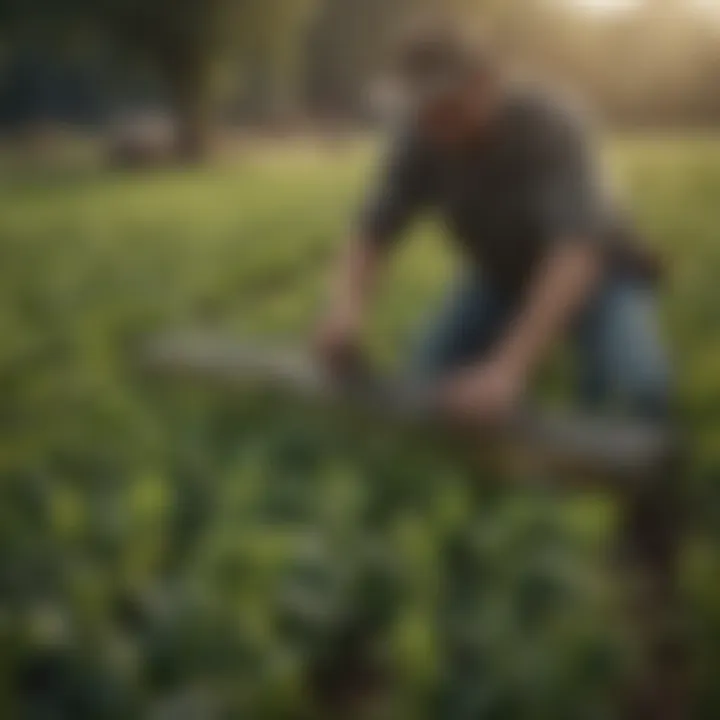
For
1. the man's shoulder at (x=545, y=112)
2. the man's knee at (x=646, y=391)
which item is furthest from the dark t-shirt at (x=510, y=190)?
the man's knee at (x=646, y=391)

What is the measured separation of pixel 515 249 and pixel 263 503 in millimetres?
309

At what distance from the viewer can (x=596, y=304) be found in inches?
48.4

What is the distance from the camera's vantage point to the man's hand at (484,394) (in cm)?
123

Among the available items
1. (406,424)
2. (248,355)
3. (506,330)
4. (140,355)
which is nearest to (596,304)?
(506,330)

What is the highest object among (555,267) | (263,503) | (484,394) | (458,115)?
(458,115)

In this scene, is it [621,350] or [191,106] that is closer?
[621,350]

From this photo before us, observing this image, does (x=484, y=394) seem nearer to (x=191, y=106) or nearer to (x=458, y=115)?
(x=458, y=115)

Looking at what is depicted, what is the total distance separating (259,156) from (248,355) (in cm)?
17

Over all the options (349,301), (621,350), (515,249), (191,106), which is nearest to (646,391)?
(621,350)

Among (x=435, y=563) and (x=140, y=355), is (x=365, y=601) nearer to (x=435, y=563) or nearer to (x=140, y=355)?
(x=435, y=563)

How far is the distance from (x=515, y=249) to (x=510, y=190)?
49mm

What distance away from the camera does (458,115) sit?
4.06 ft

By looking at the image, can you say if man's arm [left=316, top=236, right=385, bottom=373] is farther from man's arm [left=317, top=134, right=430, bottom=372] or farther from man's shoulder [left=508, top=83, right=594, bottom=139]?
man's shoulder [left=508, top=83, right=594, bottom=139]

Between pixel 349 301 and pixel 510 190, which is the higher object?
pixel 510 190
